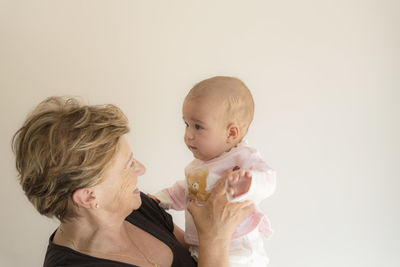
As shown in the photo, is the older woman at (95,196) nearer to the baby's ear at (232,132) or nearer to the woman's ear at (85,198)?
the woman's ear at (85,198)

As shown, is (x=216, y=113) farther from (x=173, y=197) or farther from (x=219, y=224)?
(x=173, y=197)

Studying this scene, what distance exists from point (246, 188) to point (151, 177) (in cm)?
78

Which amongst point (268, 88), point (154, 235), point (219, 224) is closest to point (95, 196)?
point (154, 235)

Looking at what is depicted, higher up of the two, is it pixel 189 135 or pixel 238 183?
pixel 189 135

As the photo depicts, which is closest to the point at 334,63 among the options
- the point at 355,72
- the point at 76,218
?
the point at 355,72

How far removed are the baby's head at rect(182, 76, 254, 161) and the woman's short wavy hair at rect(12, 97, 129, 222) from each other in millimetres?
271

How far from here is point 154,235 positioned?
124cm

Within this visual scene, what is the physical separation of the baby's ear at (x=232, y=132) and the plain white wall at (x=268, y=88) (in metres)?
0.52

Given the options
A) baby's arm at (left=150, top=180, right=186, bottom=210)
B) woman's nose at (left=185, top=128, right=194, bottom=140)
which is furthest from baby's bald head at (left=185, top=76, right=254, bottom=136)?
baby's arm at (left=150, top=180, right=186, bottom=210)

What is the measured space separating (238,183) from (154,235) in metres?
0.39

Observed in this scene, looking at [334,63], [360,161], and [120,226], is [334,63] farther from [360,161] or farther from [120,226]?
[120,226]

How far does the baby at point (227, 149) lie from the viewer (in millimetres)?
1151

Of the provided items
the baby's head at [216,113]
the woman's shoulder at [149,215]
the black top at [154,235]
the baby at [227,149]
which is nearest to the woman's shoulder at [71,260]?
the black top at [154,235]

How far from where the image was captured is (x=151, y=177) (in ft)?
5.69
